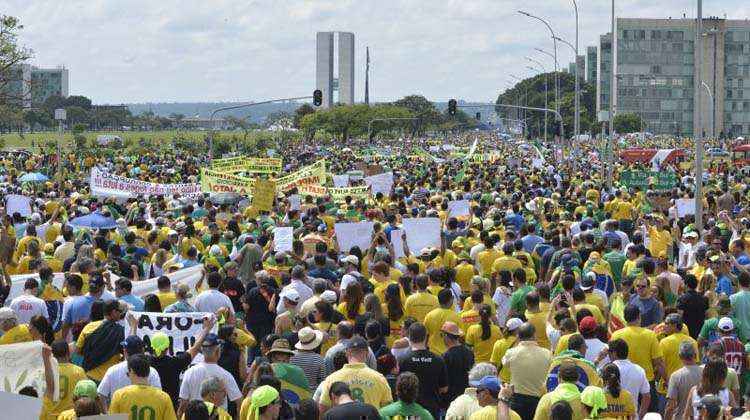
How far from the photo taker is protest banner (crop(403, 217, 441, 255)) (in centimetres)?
1903

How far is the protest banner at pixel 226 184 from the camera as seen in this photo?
3216 cm

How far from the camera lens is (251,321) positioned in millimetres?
14234

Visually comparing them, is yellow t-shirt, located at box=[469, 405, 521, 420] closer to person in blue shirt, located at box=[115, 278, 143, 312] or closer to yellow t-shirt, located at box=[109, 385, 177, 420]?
yellow t-shirt, located at box=[109, 385, 177, 420]

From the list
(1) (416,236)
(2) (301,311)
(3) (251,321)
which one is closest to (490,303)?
(2) (301,311)

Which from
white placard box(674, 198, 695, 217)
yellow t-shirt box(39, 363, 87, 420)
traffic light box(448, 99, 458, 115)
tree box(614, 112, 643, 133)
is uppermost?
tree box(614, 112, 643, 133)

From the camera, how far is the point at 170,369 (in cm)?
1102

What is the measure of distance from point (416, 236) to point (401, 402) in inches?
388

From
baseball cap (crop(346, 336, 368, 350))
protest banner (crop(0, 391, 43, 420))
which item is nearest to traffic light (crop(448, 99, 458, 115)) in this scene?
baseball cap (crop(346, 336, 368, 350))

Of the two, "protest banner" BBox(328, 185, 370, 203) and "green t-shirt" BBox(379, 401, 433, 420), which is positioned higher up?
"protest banner" BBox(328, 185, 370, 203)

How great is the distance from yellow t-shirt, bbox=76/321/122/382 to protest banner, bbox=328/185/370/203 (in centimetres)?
1825

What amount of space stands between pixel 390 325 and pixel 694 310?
3135mm

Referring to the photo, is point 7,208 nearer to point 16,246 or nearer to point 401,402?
point 16,246

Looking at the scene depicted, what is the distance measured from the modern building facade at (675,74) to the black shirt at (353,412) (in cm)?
17095

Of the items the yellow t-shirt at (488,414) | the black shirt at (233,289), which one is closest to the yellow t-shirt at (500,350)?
the yellow t-shirt at (488,414)
